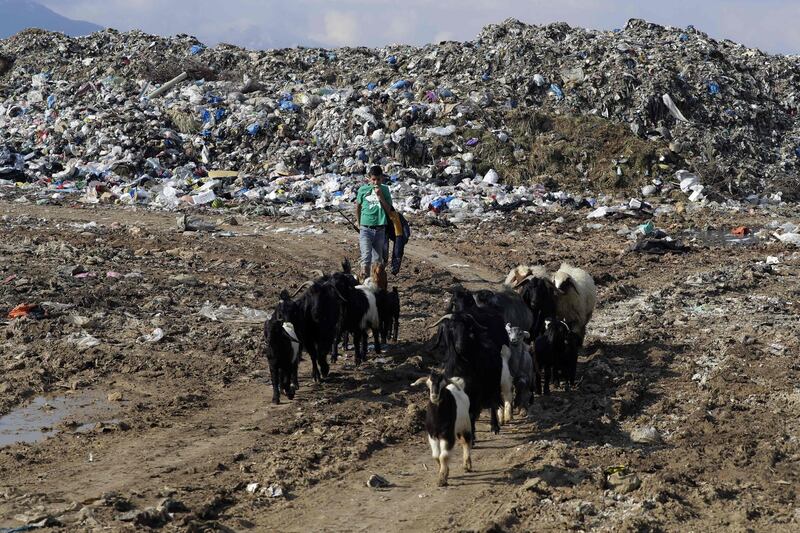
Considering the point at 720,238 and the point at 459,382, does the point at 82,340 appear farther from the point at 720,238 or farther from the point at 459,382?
the point at 720,238

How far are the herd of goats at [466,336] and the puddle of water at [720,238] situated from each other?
7.43 metres

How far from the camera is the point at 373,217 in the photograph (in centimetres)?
1031

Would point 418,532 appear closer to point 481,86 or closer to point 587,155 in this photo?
point 587,155

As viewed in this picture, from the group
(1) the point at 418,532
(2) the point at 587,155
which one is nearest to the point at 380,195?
(1) the point at 418,532

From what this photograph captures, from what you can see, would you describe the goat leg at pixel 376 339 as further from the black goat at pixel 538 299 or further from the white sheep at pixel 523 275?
the black goat at pixel 538 299

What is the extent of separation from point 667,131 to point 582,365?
49.7ft

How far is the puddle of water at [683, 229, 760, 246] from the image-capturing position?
52.9 ft

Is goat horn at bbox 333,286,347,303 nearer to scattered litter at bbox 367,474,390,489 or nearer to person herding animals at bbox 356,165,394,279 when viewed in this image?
person herding animals at bbox 356,165,394,279

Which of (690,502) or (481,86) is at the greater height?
(481,86)

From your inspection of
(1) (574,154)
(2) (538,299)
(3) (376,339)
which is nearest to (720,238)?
(1) (574,154)

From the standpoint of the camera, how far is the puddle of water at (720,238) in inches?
634

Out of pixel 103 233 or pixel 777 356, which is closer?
pixel 777 356

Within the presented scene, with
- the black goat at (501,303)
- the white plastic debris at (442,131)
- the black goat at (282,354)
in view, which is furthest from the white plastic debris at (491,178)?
the black goat at (282,354)

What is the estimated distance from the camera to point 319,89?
24.8 meters
